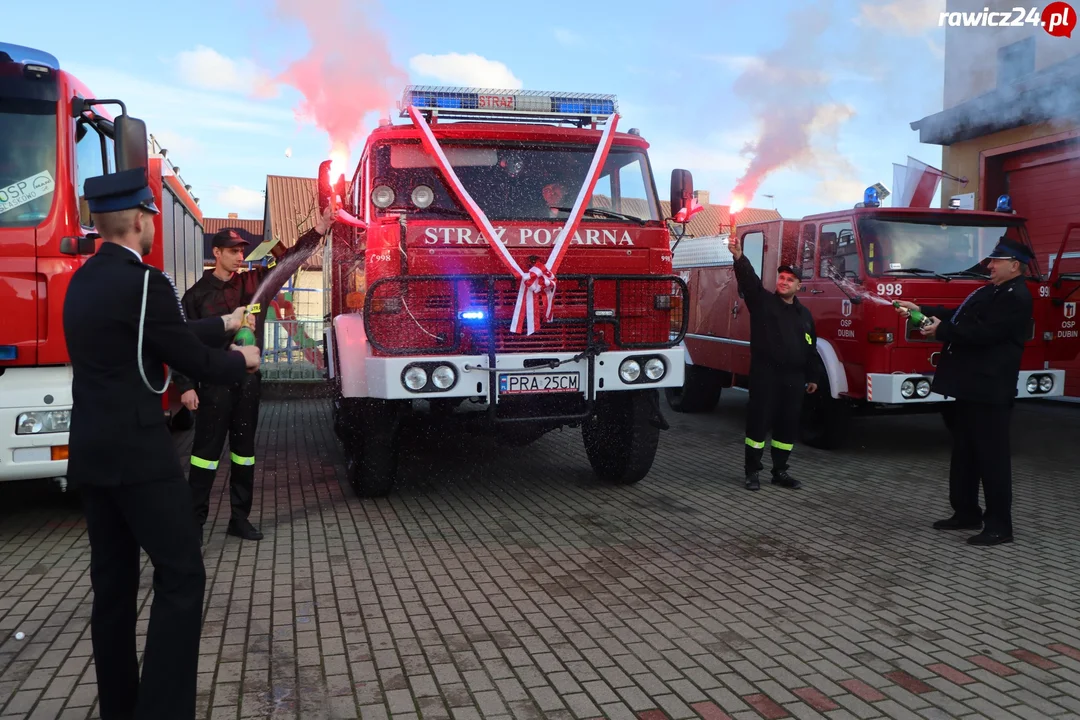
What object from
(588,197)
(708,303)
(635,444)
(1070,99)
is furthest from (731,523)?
(1070,99)

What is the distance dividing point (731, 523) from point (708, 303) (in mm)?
5315

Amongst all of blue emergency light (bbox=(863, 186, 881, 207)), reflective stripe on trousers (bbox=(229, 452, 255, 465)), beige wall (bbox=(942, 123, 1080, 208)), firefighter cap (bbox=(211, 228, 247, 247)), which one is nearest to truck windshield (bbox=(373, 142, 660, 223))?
firefighter cap (bbox=(211, 228, 247, 247))

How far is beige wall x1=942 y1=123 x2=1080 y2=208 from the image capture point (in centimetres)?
1205

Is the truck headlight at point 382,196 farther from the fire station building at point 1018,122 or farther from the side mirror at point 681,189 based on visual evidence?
the fire station building at point 1018,122

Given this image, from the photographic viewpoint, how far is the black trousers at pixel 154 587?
9.05ft

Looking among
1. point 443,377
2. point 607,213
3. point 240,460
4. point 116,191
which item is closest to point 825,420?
point 607,213

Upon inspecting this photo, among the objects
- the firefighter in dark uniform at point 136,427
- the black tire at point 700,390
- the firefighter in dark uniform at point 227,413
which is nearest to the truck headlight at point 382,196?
the firefighter in dark uniform at point 227,413

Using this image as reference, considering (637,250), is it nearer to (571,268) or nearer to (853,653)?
(571,268)

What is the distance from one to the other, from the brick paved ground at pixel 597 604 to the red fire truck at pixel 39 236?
31.6 inches

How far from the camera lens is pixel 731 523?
604 cm

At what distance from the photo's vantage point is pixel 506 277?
19.2 feet

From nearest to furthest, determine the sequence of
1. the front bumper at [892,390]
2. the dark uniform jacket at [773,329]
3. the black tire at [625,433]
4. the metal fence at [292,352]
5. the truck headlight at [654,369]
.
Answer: the truck headlight at [654,369] < the black tire at [625,433] < the dark uniform jacket at [773,329] < the front bumper at [892,390] < the metal fence at [292,352]

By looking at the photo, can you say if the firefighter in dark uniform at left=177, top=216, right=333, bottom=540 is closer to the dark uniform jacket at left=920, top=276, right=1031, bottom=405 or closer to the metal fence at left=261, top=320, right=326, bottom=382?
the dark uniform jacket at left=920, top=276, right=1031, bottom=405

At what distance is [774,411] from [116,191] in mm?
5694
